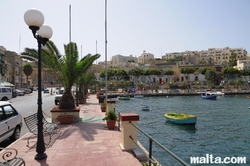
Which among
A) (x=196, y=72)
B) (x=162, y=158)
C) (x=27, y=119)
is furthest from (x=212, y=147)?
(x=196, y=72)

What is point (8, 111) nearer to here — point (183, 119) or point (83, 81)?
point (183, 119)

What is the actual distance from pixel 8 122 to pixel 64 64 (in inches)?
255

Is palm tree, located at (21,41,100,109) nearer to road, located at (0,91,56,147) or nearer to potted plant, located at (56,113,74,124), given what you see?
potted plant, located at (56,113,74,124)

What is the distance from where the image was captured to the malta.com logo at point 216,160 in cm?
1045

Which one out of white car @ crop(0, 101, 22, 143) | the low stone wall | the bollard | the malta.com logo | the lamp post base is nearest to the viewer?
the lamp post base

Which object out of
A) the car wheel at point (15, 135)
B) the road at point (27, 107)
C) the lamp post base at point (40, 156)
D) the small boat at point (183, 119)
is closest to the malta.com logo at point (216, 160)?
the lamp post base at point (40, 156)

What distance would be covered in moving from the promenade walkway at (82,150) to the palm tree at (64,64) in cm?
382

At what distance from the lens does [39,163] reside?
607cm

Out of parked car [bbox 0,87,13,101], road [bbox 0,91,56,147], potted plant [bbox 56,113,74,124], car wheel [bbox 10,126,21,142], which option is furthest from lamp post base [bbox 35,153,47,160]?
parked car [bbox 0,87,13,101]

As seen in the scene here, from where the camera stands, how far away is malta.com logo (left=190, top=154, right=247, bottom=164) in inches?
412

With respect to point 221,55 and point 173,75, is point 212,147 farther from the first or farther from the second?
point 221,55

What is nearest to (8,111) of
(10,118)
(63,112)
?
(10,118)

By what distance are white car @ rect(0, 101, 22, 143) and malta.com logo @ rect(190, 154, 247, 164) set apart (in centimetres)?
781

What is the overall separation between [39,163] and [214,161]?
8030mm
